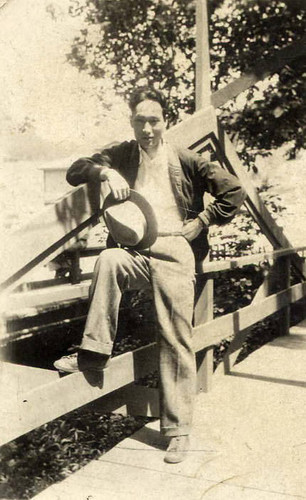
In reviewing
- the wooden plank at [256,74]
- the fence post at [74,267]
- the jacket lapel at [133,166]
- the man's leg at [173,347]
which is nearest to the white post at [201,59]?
the wooden plank at [256,74]

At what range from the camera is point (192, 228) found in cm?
325

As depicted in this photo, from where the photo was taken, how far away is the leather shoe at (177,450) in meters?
2.92

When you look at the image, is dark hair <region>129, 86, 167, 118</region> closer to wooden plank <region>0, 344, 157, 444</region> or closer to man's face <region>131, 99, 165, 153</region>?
man's face <region>131, 99, 165, 153</region>

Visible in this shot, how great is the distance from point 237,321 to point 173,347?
59.2 inches

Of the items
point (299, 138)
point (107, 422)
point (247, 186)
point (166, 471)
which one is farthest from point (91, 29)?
point (166, 471)

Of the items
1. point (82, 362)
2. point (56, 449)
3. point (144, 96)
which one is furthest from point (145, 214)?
point (56, 449)

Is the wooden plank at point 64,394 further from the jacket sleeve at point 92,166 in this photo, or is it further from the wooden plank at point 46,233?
the jacket sleeve at point 92,166

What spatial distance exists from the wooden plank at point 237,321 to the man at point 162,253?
2.43 ft

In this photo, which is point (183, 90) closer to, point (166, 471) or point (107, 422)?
point (107, 422)

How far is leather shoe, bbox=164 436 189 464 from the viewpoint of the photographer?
115 inches

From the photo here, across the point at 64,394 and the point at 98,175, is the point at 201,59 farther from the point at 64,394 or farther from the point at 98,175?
the point at 64,394

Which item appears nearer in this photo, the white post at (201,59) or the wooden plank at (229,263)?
the wooden plank at (229,263)

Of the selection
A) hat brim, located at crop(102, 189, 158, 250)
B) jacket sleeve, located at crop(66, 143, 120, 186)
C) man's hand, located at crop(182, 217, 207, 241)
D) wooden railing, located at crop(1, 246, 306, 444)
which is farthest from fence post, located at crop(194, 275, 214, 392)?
jacket sleeve, located at crop(66, 143, 120, 186)

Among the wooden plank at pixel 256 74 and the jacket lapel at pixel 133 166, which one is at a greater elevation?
the wooden plank at pixel 256 74
